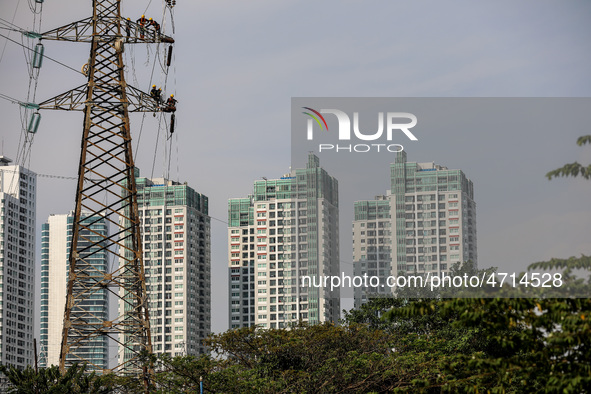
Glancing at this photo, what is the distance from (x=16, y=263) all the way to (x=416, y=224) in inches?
3624

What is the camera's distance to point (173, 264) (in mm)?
121250

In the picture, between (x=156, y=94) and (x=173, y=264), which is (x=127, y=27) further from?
(x=173, y=264)

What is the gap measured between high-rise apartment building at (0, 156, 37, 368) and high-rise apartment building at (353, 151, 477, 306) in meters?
87.0

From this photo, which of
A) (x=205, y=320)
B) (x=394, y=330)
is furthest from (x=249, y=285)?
(x=394, y=330)

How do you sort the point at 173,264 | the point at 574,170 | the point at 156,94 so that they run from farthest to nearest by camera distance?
the point at 173,264 < the point at 156,94 < the point at 574,170

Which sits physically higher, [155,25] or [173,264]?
[155,25]

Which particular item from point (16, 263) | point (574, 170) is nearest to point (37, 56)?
point (574, 170)

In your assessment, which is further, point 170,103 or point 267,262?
point 267,262

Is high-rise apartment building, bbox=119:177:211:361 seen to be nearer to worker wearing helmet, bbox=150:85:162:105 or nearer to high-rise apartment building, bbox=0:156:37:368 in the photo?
high-rise apartment building, bbox=0:156:37:368

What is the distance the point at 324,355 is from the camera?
35812mm

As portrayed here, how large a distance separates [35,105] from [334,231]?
9.83m

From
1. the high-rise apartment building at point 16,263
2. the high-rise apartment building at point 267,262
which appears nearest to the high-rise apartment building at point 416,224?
the high-rise apartment building at point 267,262

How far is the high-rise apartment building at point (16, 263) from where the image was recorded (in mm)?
109000

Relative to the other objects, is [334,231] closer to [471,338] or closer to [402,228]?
[402,228]
